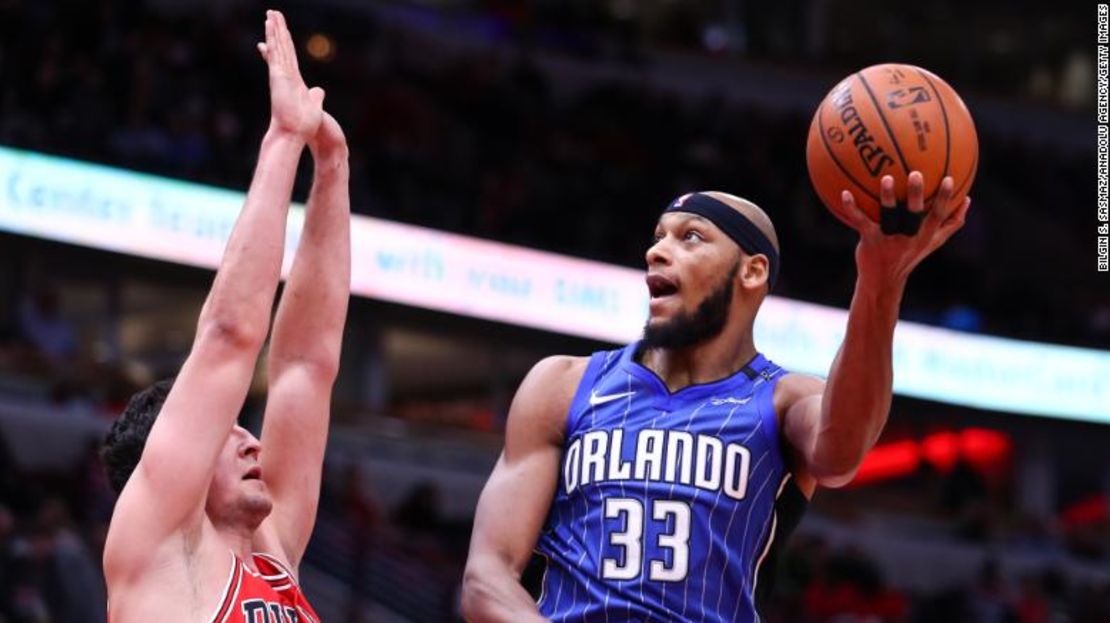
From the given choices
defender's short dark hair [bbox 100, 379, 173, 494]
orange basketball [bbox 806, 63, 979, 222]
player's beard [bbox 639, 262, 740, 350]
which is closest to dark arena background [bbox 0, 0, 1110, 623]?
defender's short dark hair [bbox 100, 379, 173, 494]

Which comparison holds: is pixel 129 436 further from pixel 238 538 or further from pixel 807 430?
pixel 807 430

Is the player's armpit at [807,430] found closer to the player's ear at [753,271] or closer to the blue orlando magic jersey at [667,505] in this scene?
the blue orlando magic jersey at [667,505]

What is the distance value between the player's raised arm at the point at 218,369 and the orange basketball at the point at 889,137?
4.20 ft

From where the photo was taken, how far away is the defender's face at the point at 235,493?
179 inches

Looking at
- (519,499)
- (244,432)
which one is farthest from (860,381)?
(244,432)

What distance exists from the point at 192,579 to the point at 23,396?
425 inches

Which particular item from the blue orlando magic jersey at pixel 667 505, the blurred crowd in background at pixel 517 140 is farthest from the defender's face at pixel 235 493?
the blurred crowd in background at pixel 517 140

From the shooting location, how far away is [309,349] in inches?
199

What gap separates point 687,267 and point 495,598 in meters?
0.98

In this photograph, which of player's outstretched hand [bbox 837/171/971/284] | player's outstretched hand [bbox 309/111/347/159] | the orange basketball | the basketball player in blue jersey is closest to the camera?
player's outstretched hand [bbox 837/171/971/284]

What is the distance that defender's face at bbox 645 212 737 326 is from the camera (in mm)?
4770

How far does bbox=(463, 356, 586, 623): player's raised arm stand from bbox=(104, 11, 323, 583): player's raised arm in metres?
0.74

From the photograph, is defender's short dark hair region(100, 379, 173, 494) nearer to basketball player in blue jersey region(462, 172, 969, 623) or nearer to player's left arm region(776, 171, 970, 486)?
basketball player in blue jersey region(462, 172, 969, 623)

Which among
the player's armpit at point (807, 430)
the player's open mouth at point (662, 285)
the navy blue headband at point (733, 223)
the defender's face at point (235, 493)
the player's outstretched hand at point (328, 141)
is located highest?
the player's outstretched hand at point (328, 141)
